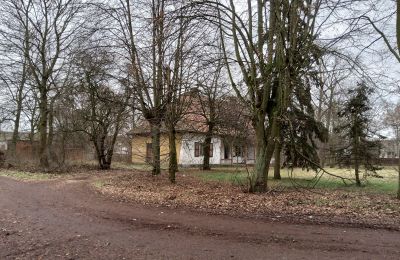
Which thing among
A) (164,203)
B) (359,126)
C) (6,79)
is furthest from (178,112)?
(6,79)

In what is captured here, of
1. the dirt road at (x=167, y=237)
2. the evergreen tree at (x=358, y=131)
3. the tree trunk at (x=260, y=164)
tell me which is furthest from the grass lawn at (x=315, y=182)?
the dirt road at (x=167, y=237)

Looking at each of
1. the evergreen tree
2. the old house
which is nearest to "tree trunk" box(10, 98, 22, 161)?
the old house

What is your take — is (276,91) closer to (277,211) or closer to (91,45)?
(277,211)

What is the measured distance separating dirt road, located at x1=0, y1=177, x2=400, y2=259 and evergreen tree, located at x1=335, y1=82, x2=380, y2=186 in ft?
50.1

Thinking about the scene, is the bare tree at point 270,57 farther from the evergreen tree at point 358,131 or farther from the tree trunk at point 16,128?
the tree trunk at point 16,128

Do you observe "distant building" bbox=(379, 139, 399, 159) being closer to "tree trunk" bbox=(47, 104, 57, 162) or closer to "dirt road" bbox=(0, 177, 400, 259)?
"tree trunk" bbox=(47, 104, 57, 162)

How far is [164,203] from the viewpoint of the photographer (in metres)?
12.6

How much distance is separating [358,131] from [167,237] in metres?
17.9

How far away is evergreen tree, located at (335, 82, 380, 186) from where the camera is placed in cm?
2298

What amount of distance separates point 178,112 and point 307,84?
576 cm

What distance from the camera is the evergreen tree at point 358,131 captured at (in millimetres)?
22984

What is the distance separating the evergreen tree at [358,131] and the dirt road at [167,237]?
1528cm

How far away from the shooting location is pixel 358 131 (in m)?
23.0

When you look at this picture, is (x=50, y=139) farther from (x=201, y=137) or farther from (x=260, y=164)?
(x=260, y=164)
